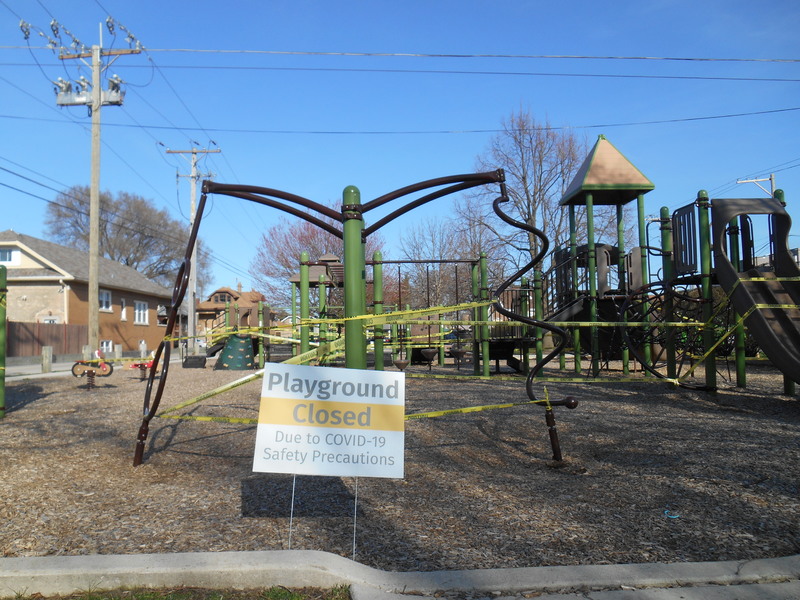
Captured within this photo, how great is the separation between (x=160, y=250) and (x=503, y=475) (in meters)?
58.8

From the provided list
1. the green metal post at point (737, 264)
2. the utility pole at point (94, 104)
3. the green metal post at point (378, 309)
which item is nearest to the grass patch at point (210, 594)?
the green metal post at point (378, 309)

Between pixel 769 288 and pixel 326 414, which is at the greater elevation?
pixel 769 288

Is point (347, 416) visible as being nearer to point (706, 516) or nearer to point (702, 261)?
point (706, 516)

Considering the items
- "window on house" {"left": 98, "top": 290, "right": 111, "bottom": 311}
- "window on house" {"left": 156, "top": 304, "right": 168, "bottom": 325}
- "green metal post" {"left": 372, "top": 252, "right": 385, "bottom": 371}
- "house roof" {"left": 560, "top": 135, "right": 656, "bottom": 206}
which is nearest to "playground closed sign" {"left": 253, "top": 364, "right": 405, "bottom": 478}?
"green metal post" {"left": 372, "top": 252, "right": 385, "bottom": 371}

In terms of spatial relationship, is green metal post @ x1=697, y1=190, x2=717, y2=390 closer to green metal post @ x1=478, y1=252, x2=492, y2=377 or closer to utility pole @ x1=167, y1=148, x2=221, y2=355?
green metal post @ x1=478, y1=252, x2=492, y2=377

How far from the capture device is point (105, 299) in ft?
122

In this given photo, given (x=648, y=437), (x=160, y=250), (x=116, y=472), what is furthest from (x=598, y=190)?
(x=160, y=250)

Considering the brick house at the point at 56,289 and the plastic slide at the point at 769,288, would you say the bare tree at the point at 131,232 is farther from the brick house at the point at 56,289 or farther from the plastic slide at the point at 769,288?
the plastic slide at the point at 769,288

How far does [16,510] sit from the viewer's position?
4.05 m

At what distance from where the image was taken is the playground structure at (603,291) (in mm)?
4215

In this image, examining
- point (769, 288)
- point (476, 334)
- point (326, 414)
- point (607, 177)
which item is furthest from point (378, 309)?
point (607, 177)

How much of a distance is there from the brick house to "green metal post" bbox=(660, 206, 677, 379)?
3067 centimetres

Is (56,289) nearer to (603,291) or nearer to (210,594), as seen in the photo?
(603,291)

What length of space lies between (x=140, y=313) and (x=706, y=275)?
39621 mm
